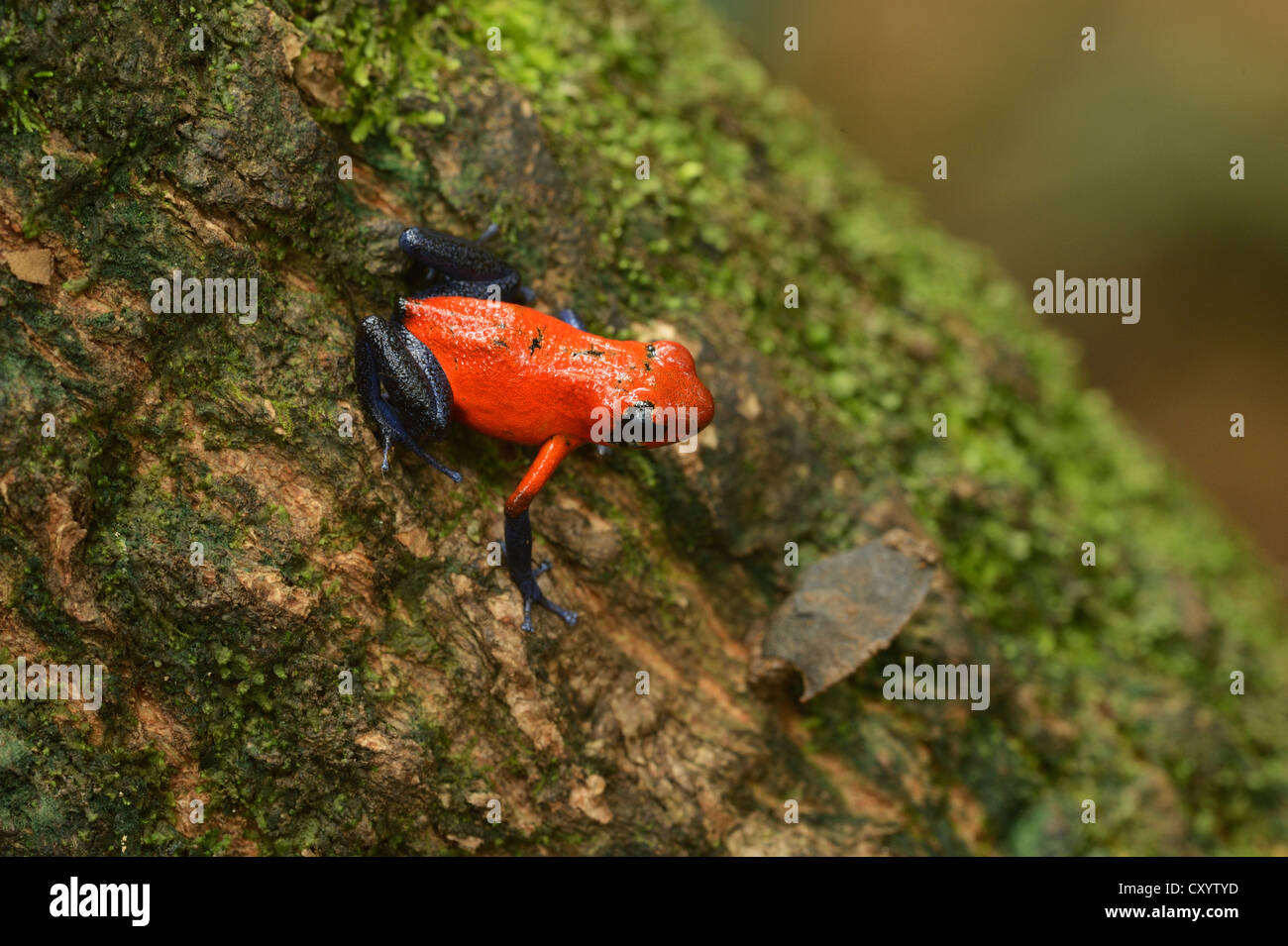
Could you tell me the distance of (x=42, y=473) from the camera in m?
4.39

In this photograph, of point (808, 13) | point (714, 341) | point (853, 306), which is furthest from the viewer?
point (808, 13)

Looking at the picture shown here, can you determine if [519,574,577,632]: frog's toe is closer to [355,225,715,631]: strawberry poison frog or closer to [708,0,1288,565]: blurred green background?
[355,225,715,631]: strawberry poison frog

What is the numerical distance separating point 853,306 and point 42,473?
5986 millimetres

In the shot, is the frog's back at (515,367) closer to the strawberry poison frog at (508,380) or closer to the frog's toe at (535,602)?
the strawberry poison frog at (508,380)

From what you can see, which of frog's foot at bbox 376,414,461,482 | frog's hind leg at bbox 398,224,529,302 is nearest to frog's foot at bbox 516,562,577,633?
frog's foot at bbox 376,414,461,482

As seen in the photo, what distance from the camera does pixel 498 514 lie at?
531 cm

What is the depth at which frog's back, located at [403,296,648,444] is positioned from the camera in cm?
503

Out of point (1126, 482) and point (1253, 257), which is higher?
point (1253, 257)

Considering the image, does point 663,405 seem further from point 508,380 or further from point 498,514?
point 498,514

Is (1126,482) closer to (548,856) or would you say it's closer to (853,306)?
(853,306)

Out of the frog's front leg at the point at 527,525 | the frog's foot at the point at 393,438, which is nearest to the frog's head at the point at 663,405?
the frog's front leg at the point at 527,525

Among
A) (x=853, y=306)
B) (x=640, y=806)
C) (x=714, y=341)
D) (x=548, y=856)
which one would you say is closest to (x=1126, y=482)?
(x=853, y=306)

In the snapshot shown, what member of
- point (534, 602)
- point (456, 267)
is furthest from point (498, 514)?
point (456, 267)

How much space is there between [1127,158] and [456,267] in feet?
35.9
